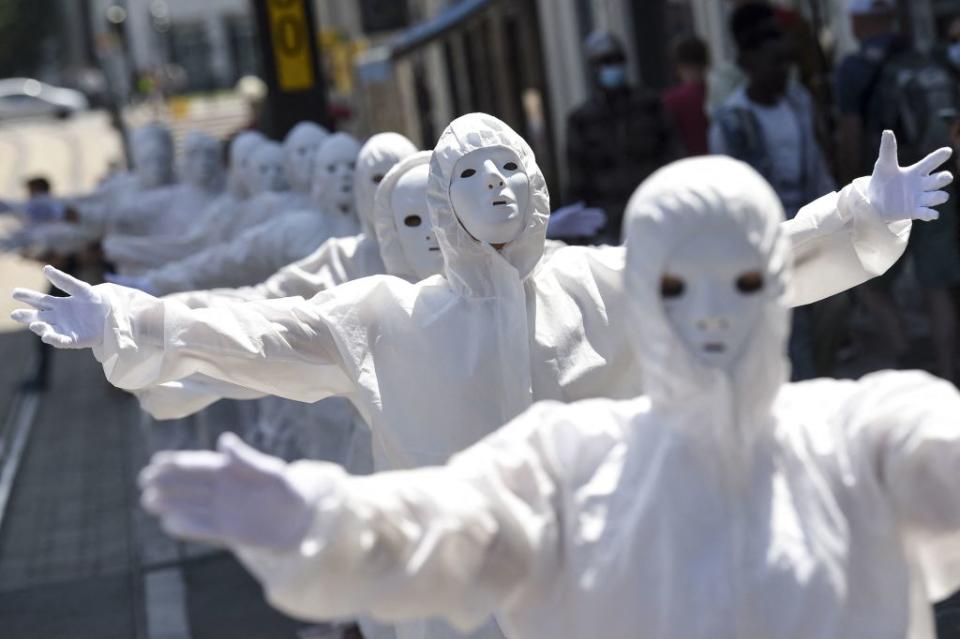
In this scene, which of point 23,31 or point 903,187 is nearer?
point 903,187

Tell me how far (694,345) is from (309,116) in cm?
939

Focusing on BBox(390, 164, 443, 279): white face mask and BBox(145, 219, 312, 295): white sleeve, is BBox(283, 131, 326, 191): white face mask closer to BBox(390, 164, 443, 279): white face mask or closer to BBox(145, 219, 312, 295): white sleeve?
BBox(145, 219, 312, 295): white sleeve

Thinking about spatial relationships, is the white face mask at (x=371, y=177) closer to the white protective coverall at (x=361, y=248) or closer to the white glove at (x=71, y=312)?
the white protective coverall at (x=361, y=248)

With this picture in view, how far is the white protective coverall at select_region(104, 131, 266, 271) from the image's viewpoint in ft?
41.1

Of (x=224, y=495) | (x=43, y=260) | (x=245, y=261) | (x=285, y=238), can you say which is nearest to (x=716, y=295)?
(x=224, y=495)

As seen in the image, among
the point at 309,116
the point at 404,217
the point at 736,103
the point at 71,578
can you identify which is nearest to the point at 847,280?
the point at 404,217

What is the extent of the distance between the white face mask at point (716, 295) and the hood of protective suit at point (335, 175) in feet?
20.3

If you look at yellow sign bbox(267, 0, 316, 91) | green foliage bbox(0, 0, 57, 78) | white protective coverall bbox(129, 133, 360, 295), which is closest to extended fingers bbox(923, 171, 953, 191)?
white protective coverall bbox(129, 133, 360, 295)

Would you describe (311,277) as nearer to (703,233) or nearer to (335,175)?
(335,175)

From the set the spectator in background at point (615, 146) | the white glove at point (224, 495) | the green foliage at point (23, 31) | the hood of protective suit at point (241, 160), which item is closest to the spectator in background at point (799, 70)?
the spectator in background at point (615, 146)

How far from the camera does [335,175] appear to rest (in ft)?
31.4

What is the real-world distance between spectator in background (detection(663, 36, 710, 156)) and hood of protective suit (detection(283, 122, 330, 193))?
5.83 feet

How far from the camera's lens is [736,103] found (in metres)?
9.64

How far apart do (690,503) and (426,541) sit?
0.42 metres
